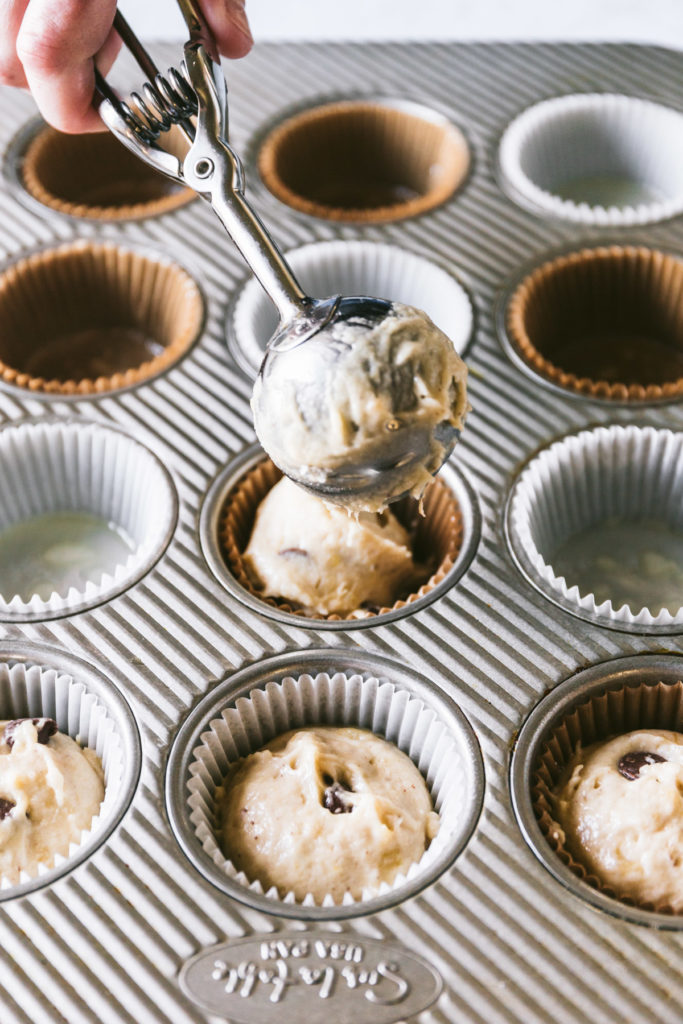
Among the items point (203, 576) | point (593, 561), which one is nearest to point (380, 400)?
point (203, 576)

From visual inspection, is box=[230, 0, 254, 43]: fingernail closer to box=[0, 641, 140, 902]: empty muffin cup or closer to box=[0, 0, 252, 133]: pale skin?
box=[0, 0, 252, 133]: pale skin

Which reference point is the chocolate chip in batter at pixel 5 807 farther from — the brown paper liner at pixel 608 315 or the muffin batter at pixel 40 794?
the brown paper liner at pixel 608 315

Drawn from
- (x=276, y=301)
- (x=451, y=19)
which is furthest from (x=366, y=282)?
(x=451, y=19)

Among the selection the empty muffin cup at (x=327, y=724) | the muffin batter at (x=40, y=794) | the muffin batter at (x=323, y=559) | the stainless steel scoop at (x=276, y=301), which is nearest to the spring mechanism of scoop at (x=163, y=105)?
the stainless steel scoop at (x=276, y=301)

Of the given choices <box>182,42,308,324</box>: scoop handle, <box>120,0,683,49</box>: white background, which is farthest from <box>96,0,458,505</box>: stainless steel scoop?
<box>120,0,683,49</box>: white background

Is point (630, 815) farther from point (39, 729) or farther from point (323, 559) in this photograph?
point (39, 729)

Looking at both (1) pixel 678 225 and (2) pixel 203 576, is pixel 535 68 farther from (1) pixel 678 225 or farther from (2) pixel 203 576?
(2) pixel 203 576
